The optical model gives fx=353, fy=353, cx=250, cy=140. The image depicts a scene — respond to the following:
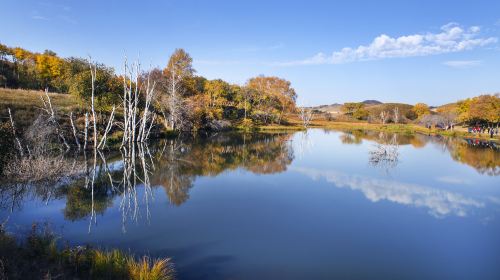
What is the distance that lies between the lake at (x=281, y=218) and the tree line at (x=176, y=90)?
12490mm

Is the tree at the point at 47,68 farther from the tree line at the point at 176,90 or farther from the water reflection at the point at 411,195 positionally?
the water reflection at the point at 411,195

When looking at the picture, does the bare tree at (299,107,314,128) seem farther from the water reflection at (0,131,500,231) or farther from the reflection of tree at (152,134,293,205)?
the water reflection at (0,131,500,231)

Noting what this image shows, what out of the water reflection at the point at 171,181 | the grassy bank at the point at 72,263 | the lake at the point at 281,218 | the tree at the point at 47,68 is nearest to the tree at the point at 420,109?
the water reflection at the point at 171,181

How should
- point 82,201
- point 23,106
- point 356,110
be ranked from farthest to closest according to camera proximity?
1. point 356,110
2. point 23,106
3. point 82,201

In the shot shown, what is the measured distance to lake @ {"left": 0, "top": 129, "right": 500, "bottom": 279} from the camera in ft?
32.4

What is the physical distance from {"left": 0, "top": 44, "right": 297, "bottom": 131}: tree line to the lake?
492 inches

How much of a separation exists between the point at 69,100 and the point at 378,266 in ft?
128

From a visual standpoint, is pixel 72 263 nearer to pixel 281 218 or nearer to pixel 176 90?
pixel 281 218

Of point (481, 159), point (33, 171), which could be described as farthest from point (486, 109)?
point (33, 171)

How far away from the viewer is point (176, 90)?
165ft

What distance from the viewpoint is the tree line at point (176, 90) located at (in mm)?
34500

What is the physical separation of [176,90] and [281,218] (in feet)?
130

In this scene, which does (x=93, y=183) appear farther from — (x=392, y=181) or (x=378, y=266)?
(x=392, y=181)

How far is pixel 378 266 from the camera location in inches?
385
